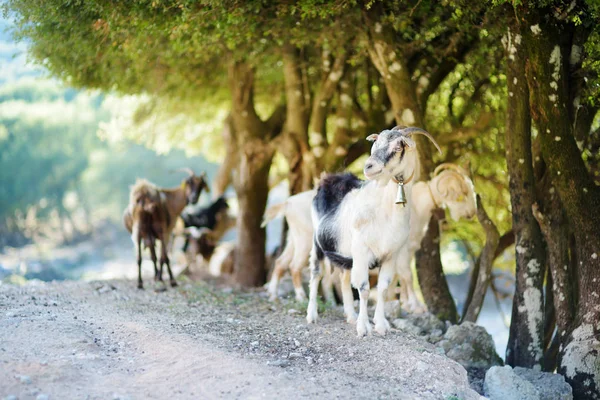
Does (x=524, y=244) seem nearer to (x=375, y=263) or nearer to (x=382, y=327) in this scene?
(x=375, y=263)

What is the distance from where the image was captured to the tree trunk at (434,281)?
998 cm

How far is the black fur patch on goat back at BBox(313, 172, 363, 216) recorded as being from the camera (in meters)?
8.30

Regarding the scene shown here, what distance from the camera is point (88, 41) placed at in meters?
10.1

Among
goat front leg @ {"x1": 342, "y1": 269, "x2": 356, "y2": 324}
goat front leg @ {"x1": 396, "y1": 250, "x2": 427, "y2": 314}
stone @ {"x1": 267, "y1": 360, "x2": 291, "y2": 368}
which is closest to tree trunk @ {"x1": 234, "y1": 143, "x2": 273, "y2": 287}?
goat front leg @ {"x1": 396, "y1": 250, "x2": 427, "y2": 314}

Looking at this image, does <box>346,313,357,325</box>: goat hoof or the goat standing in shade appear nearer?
<box>346,313,357,325</box>: goat hoof

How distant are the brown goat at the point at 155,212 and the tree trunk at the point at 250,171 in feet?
4.98

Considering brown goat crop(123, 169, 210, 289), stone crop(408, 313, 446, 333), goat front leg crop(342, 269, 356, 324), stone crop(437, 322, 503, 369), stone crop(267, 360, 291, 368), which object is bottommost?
stone crop(437, 322, 503, 369)

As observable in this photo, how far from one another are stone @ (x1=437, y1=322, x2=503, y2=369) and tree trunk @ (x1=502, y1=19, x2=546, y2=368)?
42cm

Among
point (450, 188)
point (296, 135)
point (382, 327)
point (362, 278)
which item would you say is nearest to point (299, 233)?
point (450, 188)

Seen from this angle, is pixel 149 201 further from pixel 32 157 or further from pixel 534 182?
pixel 32 157

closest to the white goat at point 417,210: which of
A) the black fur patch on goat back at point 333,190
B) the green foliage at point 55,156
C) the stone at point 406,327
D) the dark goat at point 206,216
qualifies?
the black fur patch on goat back at point 333,190

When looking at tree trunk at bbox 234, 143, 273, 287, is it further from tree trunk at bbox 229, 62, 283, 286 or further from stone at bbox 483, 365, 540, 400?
stone at bbox 483, 365, 540, 400

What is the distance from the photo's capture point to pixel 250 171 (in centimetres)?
1371

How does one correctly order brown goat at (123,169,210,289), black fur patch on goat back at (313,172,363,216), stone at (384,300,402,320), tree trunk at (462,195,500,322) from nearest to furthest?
black fur patch on goat back at (313,172,363,216) → stone at (384,300,402,320) → tree trunk at (462,195,500,322) → brown goat at (123,169,210,289)
